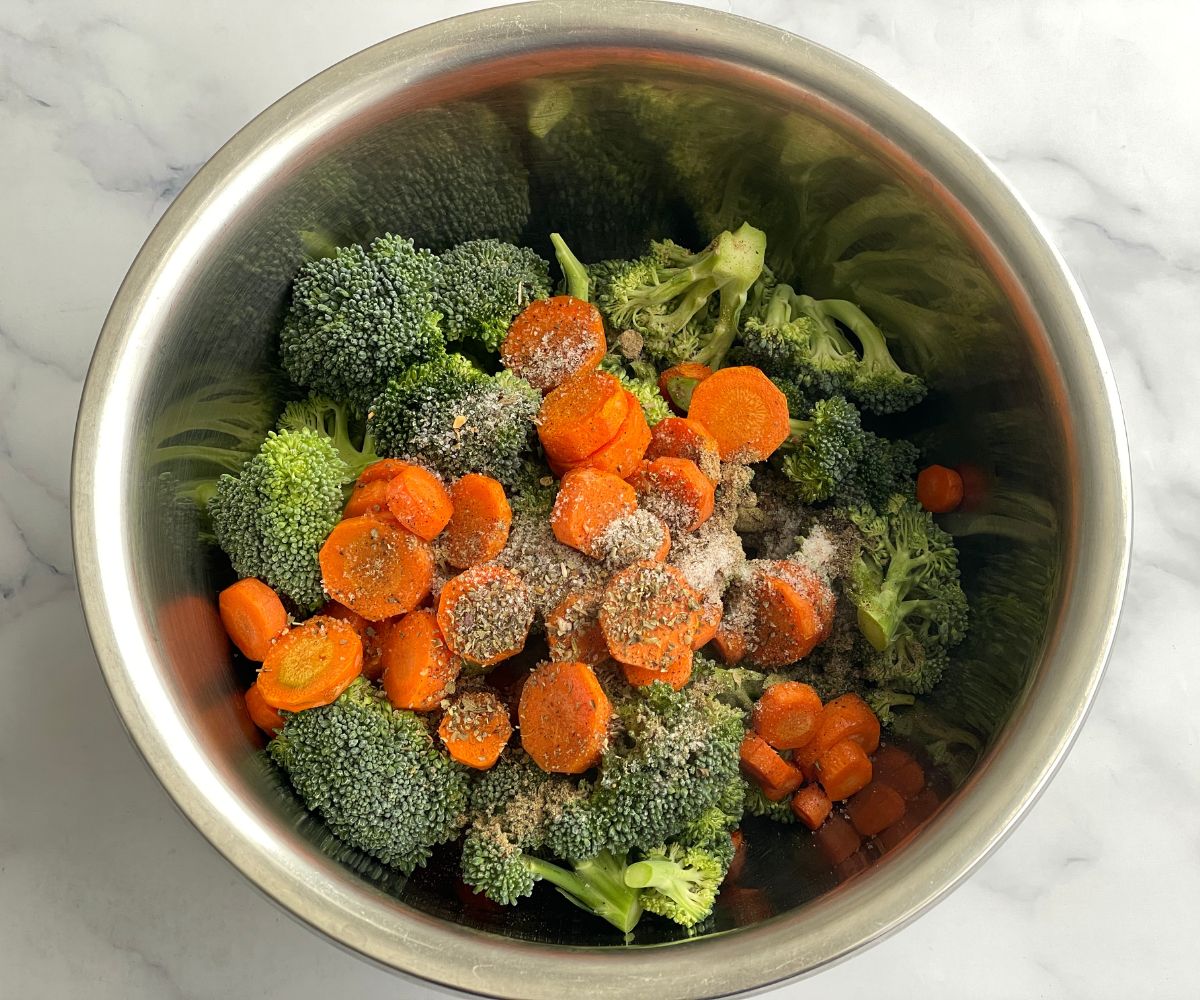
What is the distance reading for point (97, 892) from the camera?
211 cm

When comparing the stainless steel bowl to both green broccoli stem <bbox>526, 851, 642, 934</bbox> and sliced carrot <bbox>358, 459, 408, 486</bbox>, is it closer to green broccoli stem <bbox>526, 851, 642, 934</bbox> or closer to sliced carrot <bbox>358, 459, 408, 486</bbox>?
green broccoli stem <bbox>526, 851, 642, 934</bbox>

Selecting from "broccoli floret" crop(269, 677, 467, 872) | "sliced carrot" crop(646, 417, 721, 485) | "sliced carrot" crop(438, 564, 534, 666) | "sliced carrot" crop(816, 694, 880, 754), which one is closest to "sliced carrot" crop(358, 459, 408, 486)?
"sliced carrot" crop(438, 564, 534, 666)

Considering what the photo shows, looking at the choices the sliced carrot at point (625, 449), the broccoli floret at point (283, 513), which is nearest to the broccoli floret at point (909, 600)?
the sliced carrot at point (625, 449)

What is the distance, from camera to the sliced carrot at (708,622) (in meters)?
1.76

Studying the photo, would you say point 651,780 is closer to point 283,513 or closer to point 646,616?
point 646,616

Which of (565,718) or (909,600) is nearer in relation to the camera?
(565,718)

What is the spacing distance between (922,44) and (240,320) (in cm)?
171

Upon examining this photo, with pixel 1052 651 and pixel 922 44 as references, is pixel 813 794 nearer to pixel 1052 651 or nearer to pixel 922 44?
pixel 1052 651

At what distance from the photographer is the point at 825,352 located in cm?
200

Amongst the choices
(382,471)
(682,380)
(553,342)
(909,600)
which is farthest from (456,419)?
(909,600)

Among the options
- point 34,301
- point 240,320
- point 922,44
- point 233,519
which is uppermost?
point 922,44

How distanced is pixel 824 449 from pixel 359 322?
889mm

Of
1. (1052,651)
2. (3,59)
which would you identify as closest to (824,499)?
(1052,651)

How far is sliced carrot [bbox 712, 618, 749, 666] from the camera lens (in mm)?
1850
